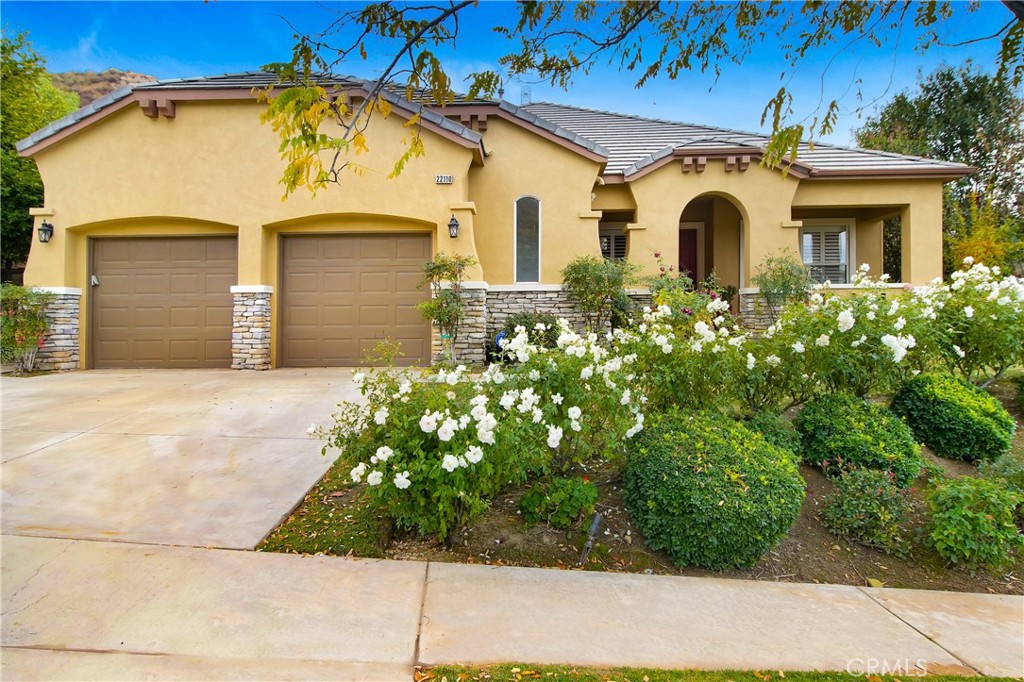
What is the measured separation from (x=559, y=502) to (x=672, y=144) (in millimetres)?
12147

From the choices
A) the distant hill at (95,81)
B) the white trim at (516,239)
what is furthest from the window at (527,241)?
the distant hill at (95,81)

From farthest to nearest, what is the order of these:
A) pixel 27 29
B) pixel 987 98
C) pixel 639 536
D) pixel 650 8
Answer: pixel 987 98
pixel 27 29
pixel 650 8
pixel 639 536

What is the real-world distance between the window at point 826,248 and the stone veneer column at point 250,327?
13.6m

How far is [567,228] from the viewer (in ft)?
37.1

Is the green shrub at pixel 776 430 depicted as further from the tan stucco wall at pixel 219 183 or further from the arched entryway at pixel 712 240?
the arched entryway at pixel 712 240

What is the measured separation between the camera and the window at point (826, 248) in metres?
14.1

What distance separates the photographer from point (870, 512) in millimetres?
3613

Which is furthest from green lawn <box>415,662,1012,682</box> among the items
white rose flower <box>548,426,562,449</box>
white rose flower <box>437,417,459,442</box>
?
white rose flower <box>548,426,562,449</box>

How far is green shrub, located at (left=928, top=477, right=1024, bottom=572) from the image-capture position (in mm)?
3324

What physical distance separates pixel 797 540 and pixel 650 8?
418 cm

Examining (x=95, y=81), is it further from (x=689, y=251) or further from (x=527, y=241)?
(x=689, y=251)

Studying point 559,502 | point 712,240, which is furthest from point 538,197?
point 559,502

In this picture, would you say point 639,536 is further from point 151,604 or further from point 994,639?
point 151,604

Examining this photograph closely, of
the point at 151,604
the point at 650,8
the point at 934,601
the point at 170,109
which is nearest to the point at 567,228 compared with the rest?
the point at 650,8
